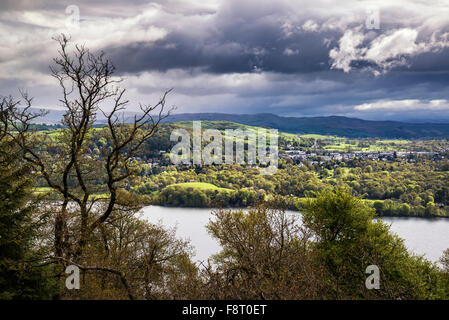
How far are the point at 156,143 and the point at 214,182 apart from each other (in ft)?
149

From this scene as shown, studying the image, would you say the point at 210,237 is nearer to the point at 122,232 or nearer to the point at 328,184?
the point at 122,232

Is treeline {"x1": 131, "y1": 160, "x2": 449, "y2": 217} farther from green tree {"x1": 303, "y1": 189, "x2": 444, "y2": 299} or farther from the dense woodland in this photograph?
the dense woodland

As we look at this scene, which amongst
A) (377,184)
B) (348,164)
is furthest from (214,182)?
(348,164)

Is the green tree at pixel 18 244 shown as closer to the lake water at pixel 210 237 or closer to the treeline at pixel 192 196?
the lake water at pixel 210 237

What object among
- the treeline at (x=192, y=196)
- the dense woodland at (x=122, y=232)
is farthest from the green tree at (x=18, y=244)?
the treeline at (x=192, y=196)

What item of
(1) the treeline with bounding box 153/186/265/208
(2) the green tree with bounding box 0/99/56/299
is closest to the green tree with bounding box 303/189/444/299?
(2) the green tree with bounding box 0/99/56/299

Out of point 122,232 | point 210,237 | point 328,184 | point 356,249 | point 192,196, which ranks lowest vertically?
point 210,237

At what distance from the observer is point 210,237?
157ft

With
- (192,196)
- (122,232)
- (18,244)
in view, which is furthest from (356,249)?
(192,196)

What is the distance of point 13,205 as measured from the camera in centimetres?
1060

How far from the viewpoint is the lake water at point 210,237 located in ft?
143

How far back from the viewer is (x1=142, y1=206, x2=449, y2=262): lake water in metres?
43.5

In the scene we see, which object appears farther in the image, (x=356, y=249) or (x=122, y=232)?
(x=122, y=232)
